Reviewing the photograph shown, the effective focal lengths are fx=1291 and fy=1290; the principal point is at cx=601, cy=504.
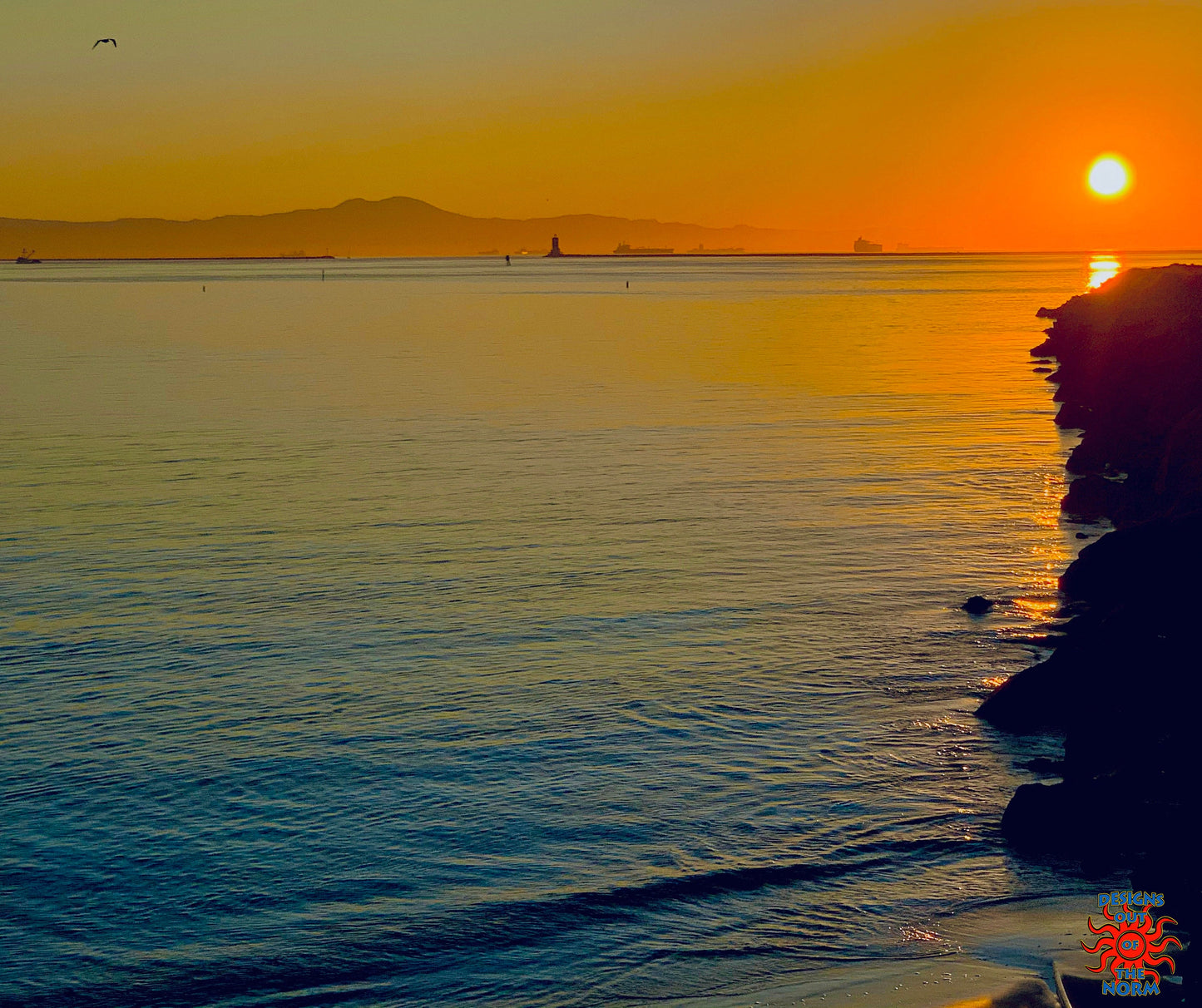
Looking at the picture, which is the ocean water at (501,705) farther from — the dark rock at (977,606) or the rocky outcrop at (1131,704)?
the rocky outcrop at (1131,704)

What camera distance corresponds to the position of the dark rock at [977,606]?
568 inches

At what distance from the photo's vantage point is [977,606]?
47.5 feet

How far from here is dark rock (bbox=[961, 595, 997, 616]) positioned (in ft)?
47.3

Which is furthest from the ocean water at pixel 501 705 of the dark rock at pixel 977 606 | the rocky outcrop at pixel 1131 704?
the rocky outcrop at pixel 1131 704

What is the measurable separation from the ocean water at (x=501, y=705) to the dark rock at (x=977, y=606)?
19 cm

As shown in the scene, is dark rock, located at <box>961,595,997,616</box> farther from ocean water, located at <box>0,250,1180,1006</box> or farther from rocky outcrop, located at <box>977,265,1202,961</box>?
rocky outcrop, located at <box>977,265,1202,961</box>

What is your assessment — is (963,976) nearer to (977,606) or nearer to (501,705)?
(501,705)

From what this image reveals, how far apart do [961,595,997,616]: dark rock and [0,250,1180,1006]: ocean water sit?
194mm

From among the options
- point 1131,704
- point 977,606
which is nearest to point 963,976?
point 1131,704

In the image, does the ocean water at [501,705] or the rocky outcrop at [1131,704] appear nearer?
the ocean water at [501,705]

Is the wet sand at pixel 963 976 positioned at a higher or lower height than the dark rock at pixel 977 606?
lower

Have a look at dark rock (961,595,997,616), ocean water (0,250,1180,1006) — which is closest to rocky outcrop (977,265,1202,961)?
ocean water (0,250,1180,1006)

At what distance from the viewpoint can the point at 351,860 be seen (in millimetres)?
8828

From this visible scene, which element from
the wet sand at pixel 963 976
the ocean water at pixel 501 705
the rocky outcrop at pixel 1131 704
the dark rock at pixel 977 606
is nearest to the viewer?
the wet sand at pixel 963 976
